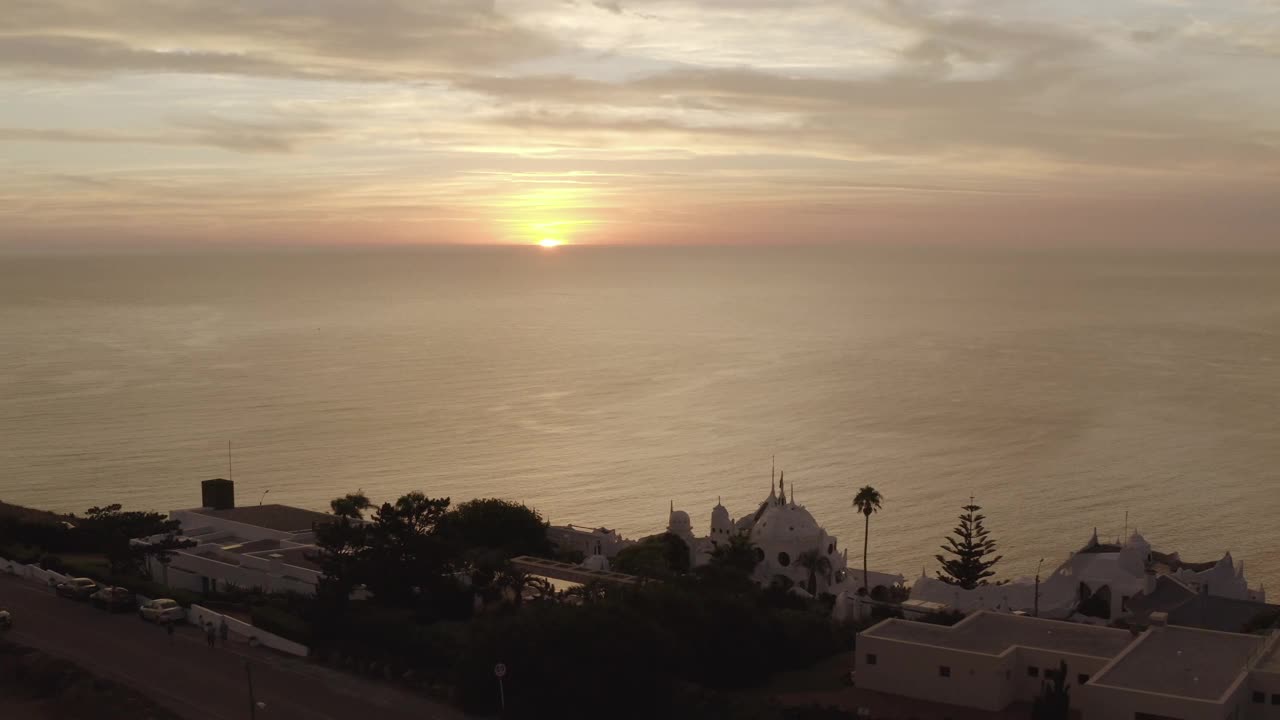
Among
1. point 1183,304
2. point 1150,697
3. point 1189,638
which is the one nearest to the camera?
point 1150,697

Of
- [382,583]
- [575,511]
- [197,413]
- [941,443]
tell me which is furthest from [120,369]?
[382,583]

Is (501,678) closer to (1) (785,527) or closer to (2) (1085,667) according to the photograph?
(2) (1085,667)

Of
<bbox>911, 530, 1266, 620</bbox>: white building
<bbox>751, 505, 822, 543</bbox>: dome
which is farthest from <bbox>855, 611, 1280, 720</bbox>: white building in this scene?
<bbox>751, 505, 822, 543</bbox>: dome

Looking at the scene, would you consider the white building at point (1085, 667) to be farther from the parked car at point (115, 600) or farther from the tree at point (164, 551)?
the tree at point (164, 551)

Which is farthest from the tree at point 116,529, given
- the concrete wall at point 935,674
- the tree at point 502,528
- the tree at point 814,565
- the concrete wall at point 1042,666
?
the concrete wall at point 1042,666

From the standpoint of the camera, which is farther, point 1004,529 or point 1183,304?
point 1183,304

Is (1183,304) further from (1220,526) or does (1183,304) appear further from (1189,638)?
(1189,638)
